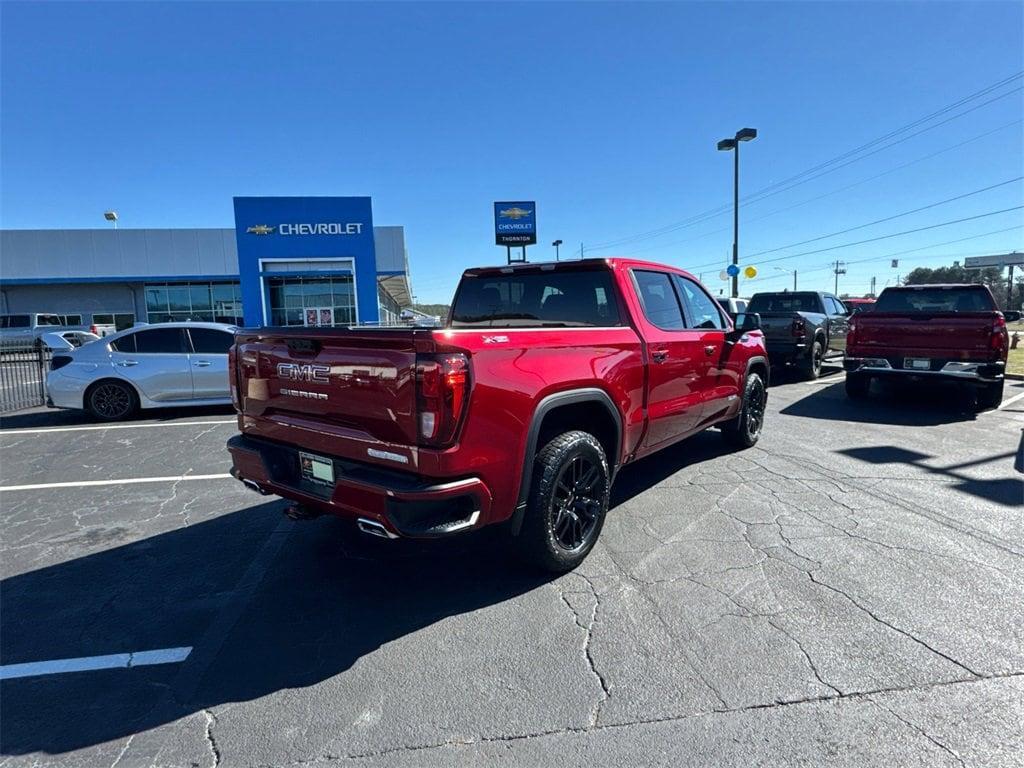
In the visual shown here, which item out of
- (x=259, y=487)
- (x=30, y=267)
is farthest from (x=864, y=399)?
(x=30, y=267)

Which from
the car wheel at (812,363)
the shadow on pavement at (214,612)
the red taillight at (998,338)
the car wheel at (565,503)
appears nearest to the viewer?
the shadow on pavement at (214,612)

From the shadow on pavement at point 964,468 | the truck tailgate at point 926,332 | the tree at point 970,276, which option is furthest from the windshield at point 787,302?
the tree at point 970,276

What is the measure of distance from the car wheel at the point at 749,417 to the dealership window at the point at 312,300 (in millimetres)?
21823

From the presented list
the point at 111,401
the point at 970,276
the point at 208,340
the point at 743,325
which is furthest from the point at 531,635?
the point at 970,276

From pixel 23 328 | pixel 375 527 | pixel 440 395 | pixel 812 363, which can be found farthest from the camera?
pixel 23 328

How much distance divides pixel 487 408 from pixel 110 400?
336 inches

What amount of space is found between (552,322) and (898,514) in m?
3.14

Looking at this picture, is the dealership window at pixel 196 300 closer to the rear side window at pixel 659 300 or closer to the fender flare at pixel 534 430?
the rear side window at pixel 659 300

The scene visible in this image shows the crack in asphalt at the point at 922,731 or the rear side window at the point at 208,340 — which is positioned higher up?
the rear side window at the point at 208,340

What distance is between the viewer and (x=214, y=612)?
325 centimetres

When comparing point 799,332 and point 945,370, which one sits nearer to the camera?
point 945,370

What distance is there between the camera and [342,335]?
10.2ft

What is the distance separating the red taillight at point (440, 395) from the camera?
274 cm

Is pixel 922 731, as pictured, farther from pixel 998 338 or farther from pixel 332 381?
pixel 998 338
